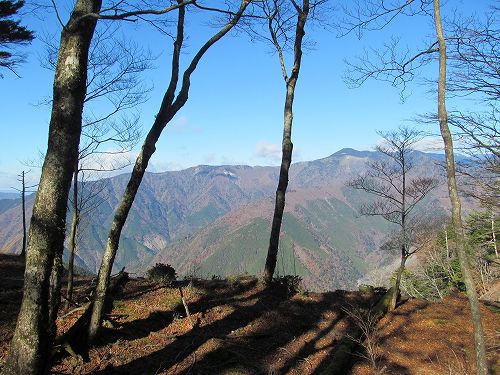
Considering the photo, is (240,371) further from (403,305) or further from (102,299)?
(403,305)

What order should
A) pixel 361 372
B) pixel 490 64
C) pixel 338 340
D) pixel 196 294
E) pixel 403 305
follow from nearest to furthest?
pixel 361 372 → pixel 490 64 → pixel 338 340 → pixel 196 294 → pixel 403 305

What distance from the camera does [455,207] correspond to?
244 inches

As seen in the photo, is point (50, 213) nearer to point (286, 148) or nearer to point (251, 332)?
point (251, 332)

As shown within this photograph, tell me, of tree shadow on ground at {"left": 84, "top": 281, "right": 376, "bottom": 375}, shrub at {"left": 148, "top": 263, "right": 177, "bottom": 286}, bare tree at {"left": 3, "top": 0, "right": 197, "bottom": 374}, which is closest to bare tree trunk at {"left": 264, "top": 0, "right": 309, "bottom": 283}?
tree shadow on ground at {"left": 84, "top": 281, "right": 376, "bottom": 375}

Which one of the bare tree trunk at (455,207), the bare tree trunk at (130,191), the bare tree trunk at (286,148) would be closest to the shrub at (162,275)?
the bare tree trunk at (286,148)

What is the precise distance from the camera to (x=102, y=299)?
6.15m

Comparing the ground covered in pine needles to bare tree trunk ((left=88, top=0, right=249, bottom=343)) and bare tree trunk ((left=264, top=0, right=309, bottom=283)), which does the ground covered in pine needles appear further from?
bare tree trunk ((left=264, top=0, right=309, bottom=283))

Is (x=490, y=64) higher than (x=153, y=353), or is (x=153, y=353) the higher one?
(x=490, y=64)

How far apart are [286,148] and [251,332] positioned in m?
4.71

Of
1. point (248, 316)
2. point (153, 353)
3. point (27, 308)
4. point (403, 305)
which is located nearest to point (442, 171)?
point (403, 305)

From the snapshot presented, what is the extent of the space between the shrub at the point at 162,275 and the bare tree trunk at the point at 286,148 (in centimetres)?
250

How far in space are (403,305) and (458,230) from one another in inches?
199

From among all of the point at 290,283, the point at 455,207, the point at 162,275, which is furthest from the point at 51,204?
the point at 290,283

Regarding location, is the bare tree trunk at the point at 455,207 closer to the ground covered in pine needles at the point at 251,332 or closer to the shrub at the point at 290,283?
the ground covered in pine needles at the point at 251,332
